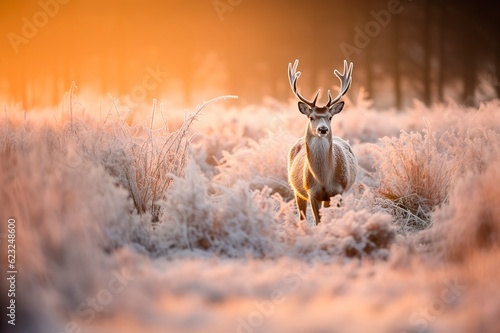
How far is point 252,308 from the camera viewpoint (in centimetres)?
418

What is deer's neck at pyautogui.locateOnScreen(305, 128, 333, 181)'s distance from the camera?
7.77 m

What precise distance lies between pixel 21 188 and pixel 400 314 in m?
3.04

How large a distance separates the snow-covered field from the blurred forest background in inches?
729

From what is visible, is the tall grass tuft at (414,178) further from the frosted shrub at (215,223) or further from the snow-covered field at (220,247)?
the frosted shrub at (215,223)

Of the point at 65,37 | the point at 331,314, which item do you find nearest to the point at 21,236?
the point at 331,314

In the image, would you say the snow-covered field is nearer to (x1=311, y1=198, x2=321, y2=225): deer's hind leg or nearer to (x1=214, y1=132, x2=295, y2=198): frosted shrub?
(x1=311, y1=198, x2=321, y2=225): deer's hind leg

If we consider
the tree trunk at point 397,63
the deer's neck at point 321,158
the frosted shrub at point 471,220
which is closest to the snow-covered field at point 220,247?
the frosted shrub at point 471,220

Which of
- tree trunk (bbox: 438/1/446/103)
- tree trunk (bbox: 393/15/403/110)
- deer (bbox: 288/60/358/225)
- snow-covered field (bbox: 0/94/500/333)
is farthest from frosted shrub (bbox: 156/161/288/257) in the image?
tree trunk (bbox: 438/1/446/103)

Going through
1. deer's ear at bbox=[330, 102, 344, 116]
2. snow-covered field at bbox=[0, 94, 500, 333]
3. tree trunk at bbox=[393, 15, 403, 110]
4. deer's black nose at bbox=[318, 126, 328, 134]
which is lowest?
snow-covered field at bbox=[0, 94, 500, 333]

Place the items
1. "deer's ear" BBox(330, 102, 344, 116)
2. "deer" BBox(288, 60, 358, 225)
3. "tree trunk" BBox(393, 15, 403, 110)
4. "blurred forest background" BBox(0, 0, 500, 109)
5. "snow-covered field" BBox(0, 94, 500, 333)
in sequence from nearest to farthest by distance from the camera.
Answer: "snow-covered field" BBox(0, 94, 500, 333) < "deer" BBox(288, 60, 358, 225) < "deer's ear" BBox(330, 102, 344, 116) < "blurred forest background" BBox(0, 0, 500, 109) < "tree trunk" BBox(393, 15, 403, 110)

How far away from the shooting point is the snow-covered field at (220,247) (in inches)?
159

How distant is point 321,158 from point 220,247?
8.37 ft

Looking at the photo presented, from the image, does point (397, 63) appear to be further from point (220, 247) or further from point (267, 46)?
point (220, 247)

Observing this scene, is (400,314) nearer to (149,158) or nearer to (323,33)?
(149,158)
